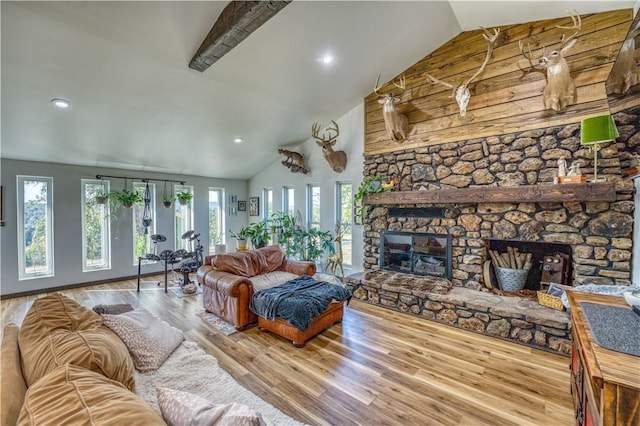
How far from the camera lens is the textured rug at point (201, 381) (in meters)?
1.62

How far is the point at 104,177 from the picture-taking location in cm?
534

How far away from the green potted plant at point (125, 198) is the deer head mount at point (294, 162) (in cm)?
295

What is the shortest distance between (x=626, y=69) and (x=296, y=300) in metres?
3.09

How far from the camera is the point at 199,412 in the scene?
938 mm

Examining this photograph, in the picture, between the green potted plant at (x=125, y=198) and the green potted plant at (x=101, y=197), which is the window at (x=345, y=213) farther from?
the green potted plant at (x=101, y=197)

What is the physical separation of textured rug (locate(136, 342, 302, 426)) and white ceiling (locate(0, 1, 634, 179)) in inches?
113

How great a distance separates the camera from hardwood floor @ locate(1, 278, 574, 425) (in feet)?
6.47

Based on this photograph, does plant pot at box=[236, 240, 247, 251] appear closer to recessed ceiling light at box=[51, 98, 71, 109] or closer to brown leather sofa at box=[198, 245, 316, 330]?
brown leather sofa at box=[198, 245, 316, 330]

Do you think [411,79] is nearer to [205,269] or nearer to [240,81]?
[240,81]

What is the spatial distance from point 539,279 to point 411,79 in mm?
3359

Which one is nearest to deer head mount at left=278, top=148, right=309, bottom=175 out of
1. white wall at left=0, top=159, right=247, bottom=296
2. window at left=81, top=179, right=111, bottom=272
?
white wall at left=0, top=159, right=247, bottom=296

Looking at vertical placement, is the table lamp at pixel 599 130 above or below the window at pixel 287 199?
above


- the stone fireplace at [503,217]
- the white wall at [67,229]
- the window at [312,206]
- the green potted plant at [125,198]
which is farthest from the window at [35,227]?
the stone fireplace at [503,217]

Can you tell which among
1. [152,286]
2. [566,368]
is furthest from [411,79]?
[152,286]
